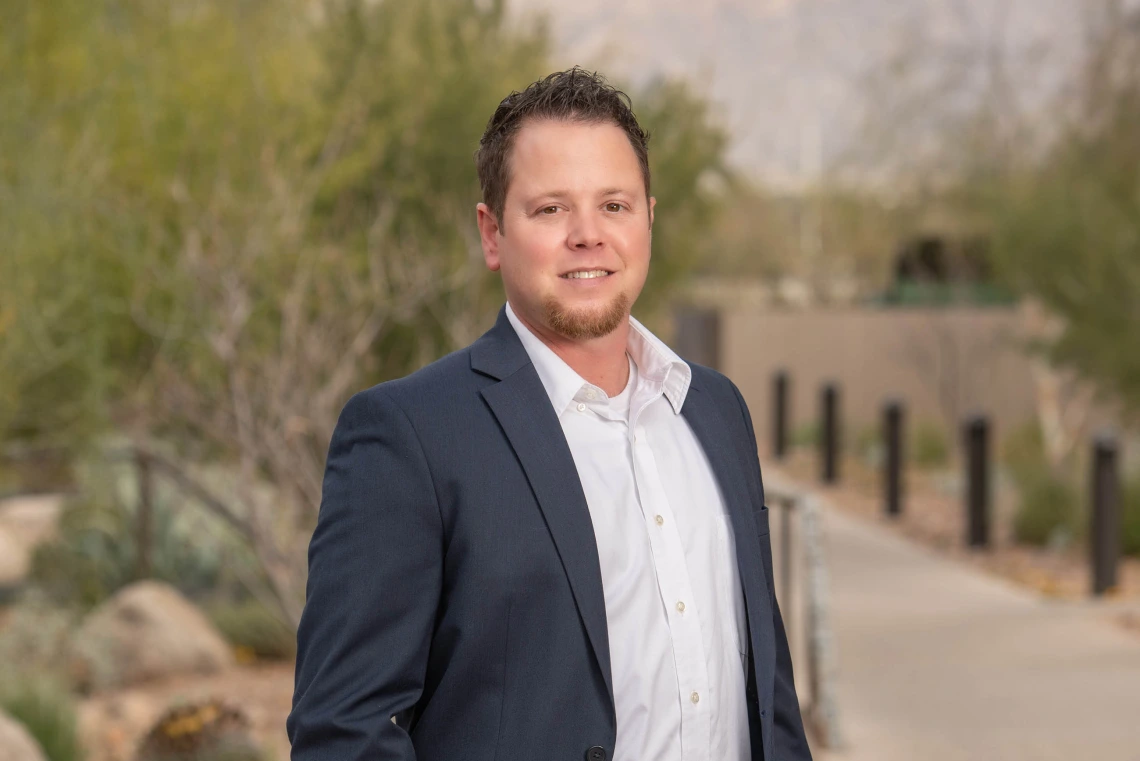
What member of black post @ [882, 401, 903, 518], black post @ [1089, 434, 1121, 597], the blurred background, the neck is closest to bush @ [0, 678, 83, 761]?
the blurred background

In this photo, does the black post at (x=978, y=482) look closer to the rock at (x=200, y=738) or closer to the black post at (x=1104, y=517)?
the black post at (x=1104, y=517)

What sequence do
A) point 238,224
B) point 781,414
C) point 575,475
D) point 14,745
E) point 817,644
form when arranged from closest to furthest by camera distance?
point 575,475 → point 14,745 → point 817,644 → point 238,224 → point 781,414

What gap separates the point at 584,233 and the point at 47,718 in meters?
4.66

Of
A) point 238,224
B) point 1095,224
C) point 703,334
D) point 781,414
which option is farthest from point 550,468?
point 703,334

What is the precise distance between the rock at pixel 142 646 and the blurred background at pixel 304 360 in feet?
0.05

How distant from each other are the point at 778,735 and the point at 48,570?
7.56 metres

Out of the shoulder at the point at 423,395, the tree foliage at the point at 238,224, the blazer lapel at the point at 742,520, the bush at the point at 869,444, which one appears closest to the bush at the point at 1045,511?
A: the tree foliage at the point at 238,224

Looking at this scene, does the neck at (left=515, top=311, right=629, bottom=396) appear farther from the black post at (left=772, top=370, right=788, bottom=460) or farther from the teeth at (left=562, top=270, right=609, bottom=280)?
the black post at (left=772, top=370, right=788, bottom=460)

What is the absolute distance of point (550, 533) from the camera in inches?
75.9

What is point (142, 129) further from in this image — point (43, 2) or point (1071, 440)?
point (1071, 440)

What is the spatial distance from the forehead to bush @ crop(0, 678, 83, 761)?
458cm

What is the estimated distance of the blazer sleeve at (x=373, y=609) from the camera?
1.87 metres

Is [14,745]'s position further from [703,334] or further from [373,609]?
[703,334]

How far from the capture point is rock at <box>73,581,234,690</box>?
7461 mm
